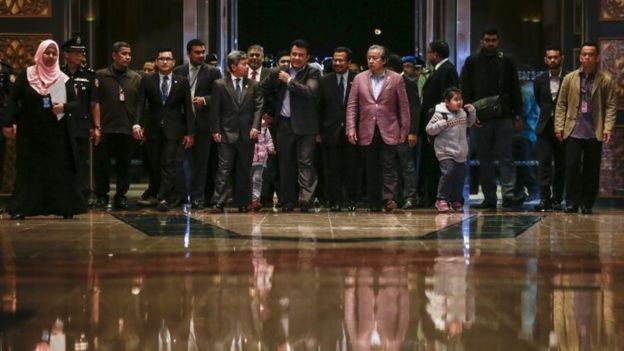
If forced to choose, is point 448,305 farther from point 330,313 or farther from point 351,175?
point 351,175

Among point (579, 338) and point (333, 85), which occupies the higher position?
point (333, 85)

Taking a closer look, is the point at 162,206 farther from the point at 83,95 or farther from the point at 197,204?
the point at 83,95

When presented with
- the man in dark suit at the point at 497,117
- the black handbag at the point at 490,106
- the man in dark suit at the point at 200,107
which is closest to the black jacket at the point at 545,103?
the man in dark suit at the point at 497,117

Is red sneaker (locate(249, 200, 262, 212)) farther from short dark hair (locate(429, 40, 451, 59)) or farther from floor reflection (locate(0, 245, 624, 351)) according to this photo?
floor reflection (locate(0, 245, 624, 351))

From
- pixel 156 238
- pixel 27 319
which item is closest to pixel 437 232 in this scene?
pixel 156 238

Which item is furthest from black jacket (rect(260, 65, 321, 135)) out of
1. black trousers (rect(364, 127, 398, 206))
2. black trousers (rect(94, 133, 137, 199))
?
black trousers (rect(94, 133, 137, 199))

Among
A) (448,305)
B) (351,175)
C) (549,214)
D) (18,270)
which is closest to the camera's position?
(448,305)

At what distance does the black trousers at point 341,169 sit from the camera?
10.1 metres

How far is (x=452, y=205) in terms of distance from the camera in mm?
10086

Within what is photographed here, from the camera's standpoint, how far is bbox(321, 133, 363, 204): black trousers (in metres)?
10.1

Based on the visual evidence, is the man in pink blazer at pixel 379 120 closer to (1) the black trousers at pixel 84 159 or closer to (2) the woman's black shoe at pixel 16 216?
(1) the black trousers at pixel 84 159

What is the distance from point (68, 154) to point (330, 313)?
5247mm

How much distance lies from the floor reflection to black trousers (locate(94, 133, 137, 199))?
4.42m

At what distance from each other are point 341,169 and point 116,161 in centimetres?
228
